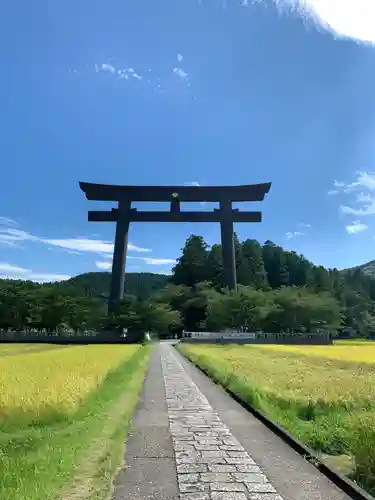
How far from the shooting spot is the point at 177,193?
155 ft

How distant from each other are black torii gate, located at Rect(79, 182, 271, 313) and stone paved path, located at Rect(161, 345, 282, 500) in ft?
129

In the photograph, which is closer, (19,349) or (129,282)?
(19,349)

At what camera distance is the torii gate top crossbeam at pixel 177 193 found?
47.2 metres

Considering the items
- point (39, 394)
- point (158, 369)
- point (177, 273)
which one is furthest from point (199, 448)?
point (177, 273)

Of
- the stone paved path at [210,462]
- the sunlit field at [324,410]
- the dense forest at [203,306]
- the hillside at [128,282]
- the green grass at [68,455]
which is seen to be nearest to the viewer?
the green grass at [68,455]

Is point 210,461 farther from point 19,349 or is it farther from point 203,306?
point 203,306

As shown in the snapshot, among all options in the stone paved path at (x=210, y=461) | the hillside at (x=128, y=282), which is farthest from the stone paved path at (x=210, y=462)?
the hillside at (x=128, y=282)

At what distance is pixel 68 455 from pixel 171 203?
143 feet

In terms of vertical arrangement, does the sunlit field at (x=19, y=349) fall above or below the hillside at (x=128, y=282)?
below

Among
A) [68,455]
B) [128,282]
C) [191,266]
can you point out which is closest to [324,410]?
[68,455]

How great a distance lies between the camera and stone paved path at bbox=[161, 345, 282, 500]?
4238 millimetres

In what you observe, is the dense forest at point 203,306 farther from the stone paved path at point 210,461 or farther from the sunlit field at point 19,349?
the stone paved path at point 210,461

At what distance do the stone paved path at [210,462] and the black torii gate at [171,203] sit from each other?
129 feet

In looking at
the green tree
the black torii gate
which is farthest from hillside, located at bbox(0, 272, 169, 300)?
the black torii gate
